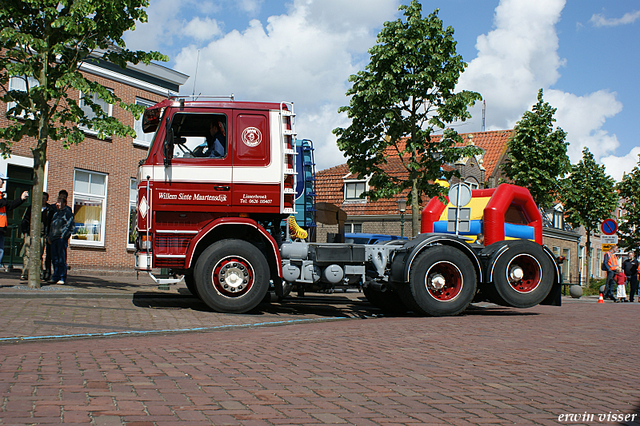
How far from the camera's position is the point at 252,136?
8.87 meters

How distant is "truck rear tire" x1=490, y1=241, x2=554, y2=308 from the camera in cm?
915

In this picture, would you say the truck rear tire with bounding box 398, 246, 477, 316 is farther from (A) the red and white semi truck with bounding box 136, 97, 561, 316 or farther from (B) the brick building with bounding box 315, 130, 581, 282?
(B) the brick building with bounding box 315, 130, 581, 282

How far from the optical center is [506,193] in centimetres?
1017

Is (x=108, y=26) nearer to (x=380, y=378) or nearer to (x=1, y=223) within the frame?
(x=1, y=223)

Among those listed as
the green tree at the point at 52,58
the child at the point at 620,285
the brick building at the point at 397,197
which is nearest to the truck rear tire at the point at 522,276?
the green tree at the point at 52,58

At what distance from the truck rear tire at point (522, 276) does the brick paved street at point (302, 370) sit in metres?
0.95

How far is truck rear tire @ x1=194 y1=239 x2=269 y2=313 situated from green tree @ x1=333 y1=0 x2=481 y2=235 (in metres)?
9.03

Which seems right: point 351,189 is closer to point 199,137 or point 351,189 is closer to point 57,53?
point 57,53

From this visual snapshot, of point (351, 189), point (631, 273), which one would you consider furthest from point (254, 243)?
point (351, 189)

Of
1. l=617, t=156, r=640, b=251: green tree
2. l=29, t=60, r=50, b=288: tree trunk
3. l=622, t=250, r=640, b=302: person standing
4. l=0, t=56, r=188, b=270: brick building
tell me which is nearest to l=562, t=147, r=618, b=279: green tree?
l=617, t=156, r=640, b=251: green tree

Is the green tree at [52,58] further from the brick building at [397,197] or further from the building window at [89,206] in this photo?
the brick building at [397,197]

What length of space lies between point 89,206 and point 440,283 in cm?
1365

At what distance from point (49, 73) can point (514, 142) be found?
22884 millimetres

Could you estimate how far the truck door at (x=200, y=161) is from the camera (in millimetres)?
8625
